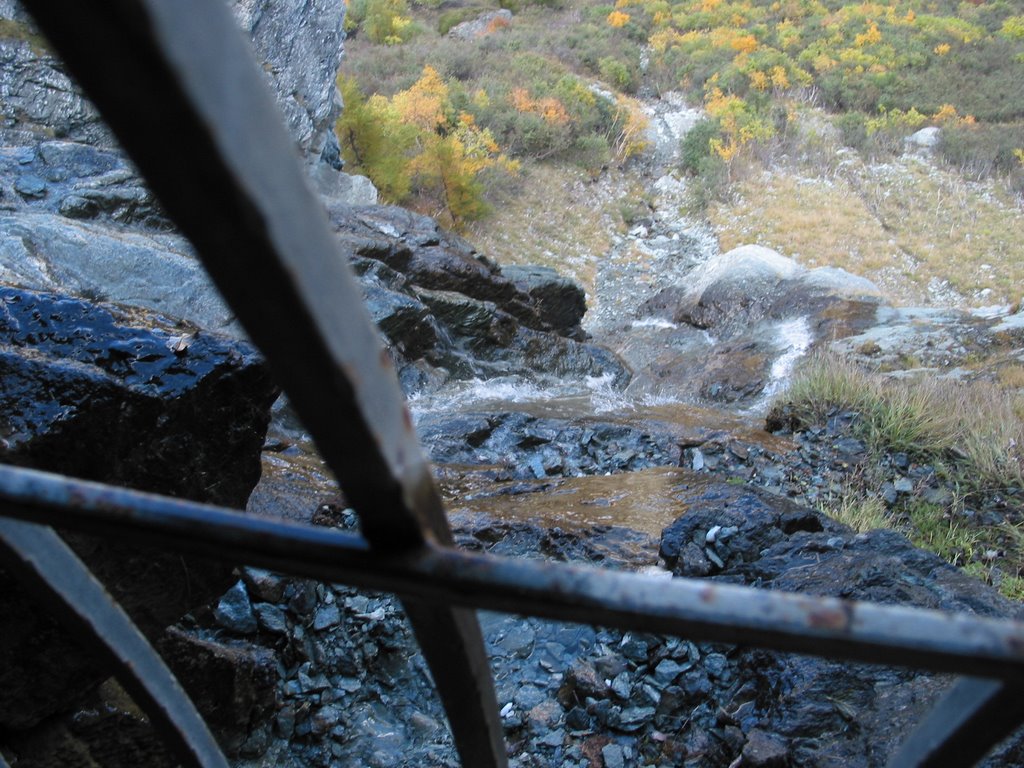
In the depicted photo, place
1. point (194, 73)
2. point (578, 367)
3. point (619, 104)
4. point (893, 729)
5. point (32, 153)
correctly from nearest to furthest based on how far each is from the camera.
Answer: point (194, 73) → point (893, 729) → point (32, 153) → point (578, 367) → point (619, 104)

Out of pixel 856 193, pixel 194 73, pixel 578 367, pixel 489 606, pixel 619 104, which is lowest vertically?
pixel 856 193

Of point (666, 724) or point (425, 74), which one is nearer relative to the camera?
point (666, 724)

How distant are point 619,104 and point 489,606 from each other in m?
25.9

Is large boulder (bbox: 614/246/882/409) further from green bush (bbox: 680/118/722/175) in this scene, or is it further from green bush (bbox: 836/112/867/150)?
green bush (bbox: 836/112/867/150)

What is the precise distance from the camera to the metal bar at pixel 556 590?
0.62m

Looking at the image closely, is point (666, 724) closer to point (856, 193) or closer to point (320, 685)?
point (320, 685)

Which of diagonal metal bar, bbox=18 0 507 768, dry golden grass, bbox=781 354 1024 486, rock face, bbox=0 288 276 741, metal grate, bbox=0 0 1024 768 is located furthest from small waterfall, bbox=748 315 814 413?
diagonal metal bar, bbox=18 0 507 768

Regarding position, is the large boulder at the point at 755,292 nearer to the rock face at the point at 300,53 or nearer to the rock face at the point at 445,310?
the rock face at the point at 445,310

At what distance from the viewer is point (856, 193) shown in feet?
65.9

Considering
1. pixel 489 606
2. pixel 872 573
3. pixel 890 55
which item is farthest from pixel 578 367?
pixel 890 55

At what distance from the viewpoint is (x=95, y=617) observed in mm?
1062

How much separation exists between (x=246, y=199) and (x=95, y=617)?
85 centimetres

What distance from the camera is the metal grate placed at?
0.43m

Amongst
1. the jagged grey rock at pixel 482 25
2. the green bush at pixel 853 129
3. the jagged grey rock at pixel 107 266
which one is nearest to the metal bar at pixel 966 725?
the jagged grey rock at pixel 107 266
